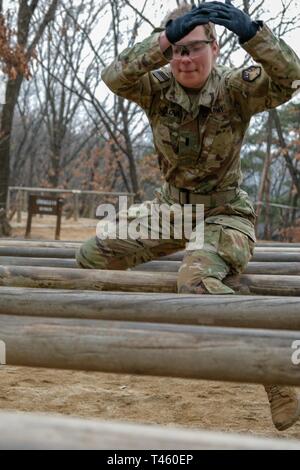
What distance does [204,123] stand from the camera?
8.68ft

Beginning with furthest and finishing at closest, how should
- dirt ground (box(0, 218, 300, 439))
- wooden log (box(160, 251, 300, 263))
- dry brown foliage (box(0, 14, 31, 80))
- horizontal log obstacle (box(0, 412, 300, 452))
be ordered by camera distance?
dry brown foliage (box(0, 14, 31, 80)) → wooden log (box(160, 251, 300, 263)) → dirt ground (box(0, 218, 300, 439)) → horizontal log obstacle (box(0, 412, 300, 452))

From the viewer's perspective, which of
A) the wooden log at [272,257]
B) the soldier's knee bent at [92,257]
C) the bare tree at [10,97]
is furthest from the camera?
the bare tree at [10,97]

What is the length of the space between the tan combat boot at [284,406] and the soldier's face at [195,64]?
1.23 meters

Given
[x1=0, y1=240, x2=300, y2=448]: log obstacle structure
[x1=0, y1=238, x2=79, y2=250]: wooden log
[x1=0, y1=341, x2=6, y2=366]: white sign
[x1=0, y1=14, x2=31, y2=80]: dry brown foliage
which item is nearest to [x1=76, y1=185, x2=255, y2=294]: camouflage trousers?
[x1=0, y1=240, x2=300, y2=448]: log obstacle structure

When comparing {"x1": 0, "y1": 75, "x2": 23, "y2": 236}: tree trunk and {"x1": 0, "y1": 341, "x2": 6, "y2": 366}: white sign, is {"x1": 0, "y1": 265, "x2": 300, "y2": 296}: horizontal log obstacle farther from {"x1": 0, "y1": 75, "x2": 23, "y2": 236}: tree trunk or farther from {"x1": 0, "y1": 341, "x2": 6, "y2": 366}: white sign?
{"x1": 0, "y1": 75, "x2": 23, "y2": 236}: tree trunk

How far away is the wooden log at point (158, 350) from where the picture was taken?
1.68 meters

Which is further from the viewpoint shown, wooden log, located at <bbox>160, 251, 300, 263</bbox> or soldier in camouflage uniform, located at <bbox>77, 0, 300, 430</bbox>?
wooden log, located at <bbox>160, 251, 300, 263</bbox>

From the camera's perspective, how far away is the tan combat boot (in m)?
2.24

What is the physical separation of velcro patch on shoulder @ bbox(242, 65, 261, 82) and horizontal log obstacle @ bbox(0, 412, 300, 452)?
71.2 inches

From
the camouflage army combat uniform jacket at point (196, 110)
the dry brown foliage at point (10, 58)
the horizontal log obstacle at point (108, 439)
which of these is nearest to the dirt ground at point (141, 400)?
the camouflage army combat uniform jacket at point (196, 110)

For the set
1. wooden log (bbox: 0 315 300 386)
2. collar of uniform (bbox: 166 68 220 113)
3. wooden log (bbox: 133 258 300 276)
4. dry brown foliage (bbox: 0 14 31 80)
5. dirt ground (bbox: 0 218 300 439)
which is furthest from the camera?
dry brown foliage (bbox: 0 14 31 80)

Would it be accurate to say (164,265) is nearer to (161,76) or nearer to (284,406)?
(161,76)

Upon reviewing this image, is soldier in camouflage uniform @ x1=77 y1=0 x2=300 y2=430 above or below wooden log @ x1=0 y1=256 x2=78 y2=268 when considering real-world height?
above

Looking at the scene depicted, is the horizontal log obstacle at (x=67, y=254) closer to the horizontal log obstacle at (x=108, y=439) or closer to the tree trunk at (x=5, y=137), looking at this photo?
the horizontal log obstacle at (x=108, y=439)
